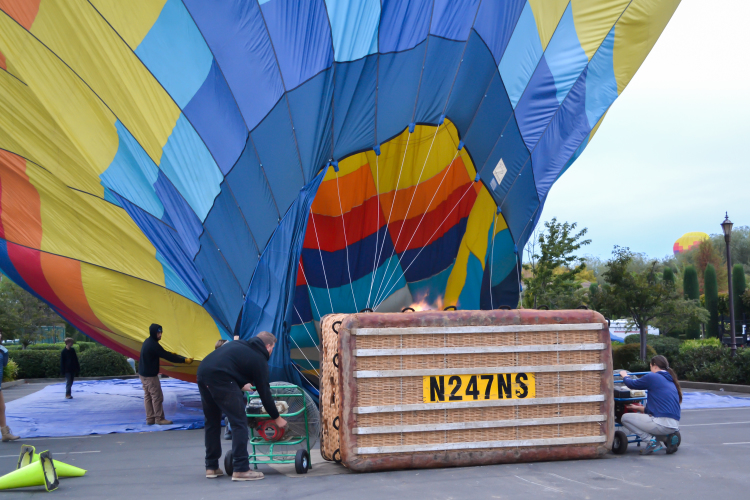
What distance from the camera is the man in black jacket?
29.7 feet

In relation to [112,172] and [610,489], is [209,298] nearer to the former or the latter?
[112,172]

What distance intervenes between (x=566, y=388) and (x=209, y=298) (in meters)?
4.86

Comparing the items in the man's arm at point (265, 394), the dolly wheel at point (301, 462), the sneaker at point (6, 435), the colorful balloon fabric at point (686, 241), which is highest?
the colorful balloon fabric at point (686, 241)

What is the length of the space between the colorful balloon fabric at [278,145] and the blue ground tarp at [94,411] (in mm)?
1128

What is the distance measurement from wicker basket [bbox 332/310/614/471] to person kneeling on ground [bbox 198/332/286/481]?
26.8 inches

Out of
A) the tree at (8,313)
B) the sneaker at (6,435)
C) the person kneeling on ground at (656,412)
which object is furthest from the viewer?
the tree at (8,313)

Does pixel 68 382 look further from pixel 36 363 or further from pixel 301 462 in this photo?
pixel 301 462

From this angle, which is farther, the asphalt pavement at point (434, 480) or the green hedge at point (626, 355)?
the green hedge at point (626, 355)

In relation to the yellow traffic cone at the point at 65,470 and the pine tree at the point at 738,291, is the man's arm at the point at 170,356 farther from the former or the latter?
the pine tree at the point at 738,291

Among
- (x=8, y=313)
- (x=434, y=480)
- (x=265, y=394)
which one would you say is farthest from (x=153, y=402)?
(x=8, y=313)

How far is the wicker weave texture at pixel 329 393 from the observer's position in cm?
561

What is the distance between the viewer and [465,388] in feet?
18.6

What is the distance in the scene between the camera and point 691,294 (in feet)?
109

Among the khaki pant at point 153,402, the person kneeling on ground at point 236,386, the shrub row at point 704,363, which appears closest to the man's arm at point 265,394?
the person kneeling on ground at point 236,386
